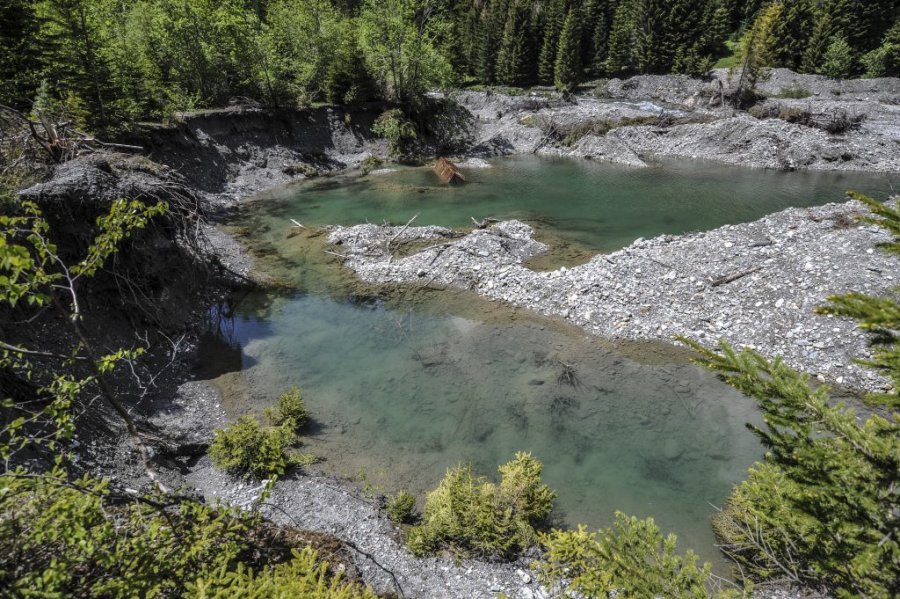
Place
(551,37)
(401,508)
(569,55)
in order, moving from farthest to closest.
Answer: (551,37), (569,55), (401,508)

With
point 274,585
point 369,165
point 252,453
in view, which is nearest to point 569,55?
point 369,165

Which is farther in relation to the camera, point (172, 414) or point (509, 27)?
point (509, 27)

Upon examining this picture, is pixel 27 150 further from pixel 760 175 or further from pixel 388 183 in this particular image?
pixel 760 175

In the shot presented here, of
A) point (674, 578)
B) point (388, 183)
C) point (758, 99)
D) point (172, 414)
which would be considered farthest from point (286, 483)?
point (758, 99)

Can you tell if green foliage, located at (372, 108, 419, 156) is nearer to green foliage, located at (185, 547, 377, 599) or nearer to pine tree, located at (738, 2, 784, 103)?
green foliage, located at (185, 547, 377, 599)

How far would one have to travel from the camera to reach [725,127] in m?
42.5

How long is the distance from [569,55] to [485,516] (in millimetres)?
86406

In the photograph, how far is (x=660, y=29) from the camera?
77312 mm

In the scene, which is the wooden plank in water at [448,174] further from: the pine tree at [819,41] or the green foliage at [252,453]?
the pine tree at [819,41]

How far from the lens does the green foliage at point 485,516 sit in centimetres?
846

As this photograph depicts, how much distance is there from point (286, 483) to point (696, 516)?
364 inches

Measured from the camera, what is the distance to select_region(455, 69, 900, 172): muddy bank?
37906 millimetres

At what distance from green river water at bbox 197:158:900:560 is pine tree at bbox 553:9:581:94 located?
6572 centimetres

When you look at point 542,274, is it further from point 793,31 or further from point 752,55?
point 793,31
